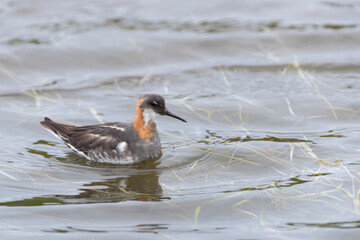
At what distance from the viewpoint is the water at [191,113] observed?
22.6 ft

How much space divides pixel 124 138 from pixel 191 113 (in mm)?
1850

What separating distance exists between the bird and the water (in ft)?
0.58

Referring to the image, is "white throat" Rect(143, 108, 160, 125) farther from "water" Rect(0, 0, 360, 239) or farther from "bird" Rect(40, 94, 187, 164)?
"water" Rect(0, 0, 360, 239)

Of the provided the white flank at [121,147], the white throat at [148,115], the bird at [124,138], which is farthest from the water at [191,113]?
the white throat at [148,115]

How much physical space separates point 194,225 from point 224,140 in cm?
268

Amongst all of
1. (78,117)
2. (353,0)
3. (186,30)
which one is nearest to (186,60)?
(186,30)

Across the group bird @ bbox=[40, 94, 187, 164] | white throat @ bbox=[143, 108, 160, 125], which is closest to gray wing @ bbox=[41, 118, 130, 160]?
bird @ bbox=[40, 94, 187, 164]

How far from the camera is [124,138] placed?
8891 mm

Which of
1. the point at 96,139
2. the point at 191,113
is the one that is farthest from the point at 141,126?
the point at 191,113

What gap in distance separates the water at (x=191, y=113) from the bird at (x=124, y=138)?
0.58 ft

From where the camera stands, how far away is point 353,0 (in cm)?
1581

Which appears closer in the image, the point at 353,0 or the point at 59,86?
the point at 59,86

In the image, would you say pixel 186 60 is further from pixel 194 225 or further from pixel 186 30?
pixel 194 225

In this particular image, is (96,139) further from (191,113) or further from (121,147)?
(191,113)
